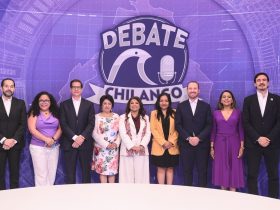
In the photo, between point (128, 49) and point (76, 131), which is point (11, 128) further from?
point (128, 49)

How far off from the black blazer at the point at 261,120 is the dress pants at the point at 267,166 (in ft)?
0.27

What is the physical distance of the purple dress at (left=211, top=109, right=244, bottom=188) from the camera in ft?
15.5

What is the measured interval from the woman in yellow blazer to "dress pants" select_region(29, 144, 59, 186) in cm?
127

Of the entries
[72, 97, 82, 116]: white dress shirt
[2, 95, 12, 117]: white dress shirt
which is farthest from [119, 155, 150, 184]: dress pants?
[2, 95, 12, 117]: white dress shirt

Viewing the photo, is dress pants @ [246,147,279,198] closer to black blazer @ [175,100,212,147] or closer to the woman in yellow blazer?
black blazer @ [175,100,212,147]

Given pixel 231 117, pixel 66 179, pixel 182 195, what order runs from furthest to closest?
pixel 66 179 < pixel 231 117 < pixel 182 195

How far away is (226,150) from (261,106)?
69 centimetres

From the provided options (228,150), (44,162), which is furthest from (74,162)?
(228,150)

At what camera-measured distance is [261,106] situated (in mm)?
4738

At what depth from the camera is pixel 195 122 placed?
4.86 m

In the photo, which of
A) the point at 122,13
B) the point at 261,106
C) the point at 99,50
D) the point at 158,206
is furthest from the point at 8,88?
the point at 158,206

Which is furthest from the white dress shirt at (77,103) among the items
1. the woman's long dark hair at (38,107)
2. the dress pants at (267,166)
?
the dress pants at (267,166)

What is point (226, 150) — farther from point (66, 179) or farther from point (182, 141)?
point (66, 179)

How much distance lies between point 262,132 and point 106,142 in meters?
1.92
